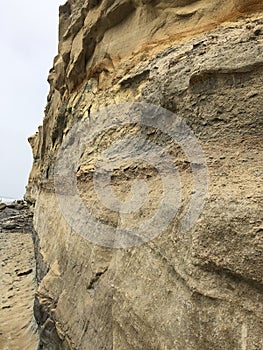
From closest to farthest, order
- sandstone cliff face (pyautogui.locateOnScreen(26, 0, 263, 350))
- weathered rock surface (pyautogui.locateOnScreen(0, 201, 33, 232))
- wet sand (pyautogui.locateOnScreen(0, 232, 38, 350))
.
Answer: sandstone cliff face (pyautogui.locateOnScreen(26, 0, 263, 350)) → wet sand (pyautogui.locateOnScreen(0, 232, 38, 350)) → weathered rock surface (pyautogui.locateOnScreen(0, 201, 33, 232))

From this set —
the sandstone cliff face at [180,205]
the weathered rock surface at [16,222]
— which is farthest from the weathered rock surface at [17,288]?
the sandstone cliff face at [180,205]

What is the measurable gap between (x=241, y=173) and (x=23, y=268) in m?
11.6

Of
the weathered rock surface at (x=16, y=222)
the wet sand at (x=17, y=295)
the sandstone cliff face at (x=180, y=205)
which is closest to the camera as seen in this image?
Result: the sandstone cliff face at (x=180, y=205)

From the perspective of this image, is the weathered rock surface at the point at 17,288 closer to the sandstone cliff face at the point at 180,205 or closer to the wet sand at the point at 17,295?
the wet sand at the point at 17,295

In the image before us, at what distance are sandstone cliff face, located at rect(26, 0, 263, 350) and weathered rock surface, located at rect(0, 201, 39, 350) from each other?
3.94ft

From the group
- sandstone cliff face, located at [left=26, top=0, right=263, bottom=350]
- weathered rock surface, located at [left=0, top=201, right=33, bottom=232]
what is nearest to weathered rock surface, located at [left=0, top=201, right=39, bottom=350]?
weathered rock surface, located at [left=0, top=201, right=33, bottom=232]

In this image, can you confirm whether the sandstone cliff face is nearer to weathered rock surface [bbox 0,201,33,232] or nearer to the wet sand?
the wet sand

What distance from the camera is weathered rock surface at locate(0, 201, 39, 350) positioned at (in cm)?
792

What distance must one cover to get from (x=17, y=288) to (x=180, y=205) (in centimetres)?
907

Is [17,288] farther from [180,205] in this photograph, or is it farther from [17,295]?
[180,205]

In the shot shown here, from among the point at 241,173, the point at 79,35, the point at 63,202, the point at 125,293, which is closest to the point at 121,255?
the point at 125,293

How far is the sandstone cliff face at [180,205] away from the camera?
3311 mm

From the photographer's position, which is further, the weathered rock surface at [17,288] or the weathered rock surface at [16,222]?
the weathered rock surface at [16,222]

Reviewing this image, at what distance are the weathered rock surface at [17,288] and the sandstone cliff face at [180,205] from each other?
120 centimetres
